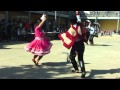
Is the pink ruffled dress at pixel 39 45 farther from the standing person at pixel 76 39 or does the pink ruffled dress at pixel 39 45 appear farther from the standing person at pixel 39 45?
the standing person at pixel 76 39

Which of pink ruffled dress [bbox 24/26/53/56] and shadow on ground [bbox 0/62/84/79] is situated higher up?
pink ruffled dress [bbox 24/26/53/56]

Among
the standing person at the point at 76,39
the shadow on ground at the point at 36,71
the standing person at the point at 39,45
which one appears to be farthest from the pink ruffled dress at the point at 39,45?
the standing person at the point at 76,39

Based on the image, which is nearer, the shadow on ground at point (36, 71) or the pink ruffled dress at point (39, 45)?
the shadow on ground at point (36, 71)

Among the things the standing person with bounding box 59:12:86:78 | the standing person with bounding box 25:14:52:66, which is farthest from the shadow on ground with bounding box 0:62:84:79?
the standing person with bounding box 59:12:86:78

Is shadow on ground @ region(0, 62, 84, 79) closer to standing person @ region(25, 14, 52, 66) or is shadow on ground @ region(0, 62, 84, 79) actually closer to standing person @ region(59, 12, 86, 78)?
standing person @ region(25, 14, 52, 66)

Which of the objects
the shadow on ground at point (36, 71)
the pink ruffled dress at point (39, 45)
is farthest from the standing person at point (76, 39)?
the pink ruffled dress at point (39, 45)

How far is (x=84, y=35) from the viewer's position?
8445mm

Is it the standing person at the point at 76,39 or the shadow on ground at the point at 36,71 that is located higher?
the standing person at the point at 76,39

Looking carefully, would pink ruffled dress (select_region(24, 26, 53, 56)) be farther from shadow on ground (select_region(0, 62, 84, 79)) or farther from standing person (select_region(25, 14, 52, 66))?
shadow on ground (select_region(0, 62, 84, 79))

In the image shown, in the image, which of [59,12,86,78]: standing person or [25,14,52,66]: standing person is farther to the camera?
[25,14,52,66]: standing person
